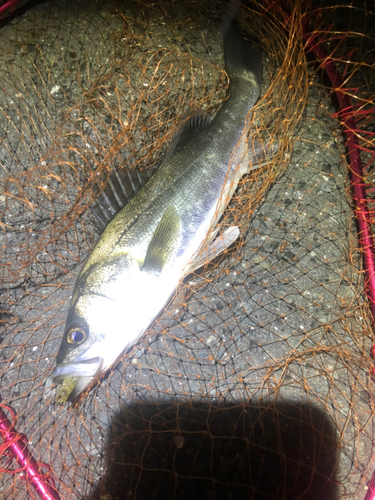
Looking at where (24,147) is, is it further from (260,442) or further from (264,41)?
(260,442)

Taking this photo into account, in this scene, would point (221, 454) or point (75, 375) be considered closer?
point (75, 375)

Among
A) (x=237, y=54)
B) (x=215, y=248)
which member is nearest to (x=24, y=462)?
(x=215, y=248)

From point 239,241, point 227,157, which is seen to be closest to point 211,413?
point 239,241

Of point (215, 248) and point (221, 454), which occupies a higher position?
point (215, 248)

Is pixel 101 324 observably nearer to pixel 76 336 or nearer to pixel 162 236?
pixel 76 336

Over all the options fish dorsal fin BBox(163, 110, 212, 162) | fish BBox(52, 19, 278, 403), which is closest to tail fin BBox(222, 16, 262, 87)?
fish BBox(52, 19, 278, 403)

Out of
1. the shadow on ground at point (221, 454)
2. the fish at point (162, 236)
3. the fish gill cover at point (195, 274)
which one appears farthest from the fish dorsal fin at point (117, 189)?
the shadow on ground at point (221, 454)

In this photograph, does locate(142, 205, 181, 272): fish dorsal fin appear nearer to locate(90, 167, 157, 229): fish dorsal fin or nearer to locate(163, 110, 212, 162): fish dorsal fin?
locate(90, 167, 157, 229): fish dorsal fin
